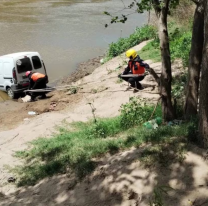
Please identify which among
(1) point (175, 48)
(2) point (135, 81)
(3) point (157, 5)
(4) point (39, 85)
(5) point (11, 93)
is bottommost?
(5) point (11, 93)

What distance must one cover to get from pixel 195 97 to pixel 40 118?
5118 mm

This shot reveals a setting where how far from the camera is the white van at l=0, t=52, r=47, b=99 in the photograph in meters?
13.5

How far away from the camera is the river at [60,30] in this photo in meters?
20.8

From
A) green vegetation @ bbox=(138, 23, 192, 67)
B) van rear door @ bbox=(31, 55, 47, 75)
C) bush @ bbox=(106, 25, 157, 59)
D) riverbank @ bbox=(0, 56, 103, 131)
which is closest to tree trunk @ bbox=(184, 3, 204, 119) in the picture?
green vegetation @ bbox=(138, 23, 192, 67)

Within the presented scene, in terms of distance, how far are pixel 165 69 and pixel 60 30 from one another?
20772 mm

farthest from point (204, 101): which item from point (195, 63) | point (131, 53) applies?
point (131, 53)

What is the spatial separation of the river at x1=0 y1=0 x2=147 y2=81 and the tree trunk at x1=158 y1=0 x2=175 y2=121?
Result: 963cm

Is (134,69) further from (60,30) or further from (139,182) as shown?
(60,30)

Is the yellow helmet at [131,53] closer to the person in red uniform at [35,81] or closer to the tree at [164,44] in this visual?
the tree at [164,44]

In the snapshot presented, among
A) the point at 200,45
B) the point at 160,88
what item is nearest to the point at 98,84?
the point at 160,88

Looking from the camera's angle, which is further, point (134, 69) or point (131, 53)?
point (134, 69)

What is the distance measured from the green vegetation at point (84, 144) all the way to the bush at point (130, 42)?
9338 millimetres

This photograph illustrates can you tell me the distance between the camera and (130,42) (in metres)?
18.9

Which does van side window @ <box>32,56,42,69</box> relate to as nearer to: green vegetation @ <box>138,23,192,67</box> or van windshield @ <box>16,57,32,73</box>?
van windshield @ <box>16,57,32,73</box>
